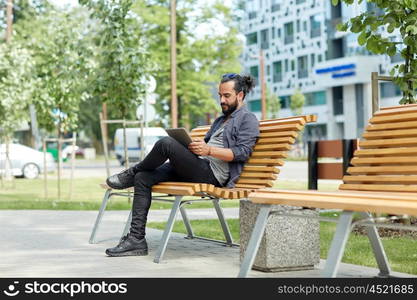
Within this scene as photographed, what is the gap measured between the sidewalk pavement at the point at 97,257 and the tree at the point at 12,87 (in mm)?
11506

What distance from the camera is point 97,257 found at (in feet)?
22.2

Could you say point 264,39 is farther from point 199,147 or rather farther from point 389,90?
point 199,147

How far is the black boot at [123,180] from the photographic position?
695 cm

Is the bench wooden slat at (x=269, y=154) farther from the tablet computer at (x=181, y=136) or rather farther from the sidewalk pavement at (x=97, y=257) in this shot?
the sidewalk pavement at (x=97, y=257)

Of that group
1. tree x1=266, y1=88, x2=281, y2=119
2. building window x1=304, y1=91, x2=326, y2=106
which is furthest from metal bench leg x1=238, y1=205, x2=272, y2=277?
building window x1=304, y1=91, x2=326, y2=106

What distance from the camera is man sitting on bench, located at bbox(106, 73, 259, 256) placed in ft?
21.3

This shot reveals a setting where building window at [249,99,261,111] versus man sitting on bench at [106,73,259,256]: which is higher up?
building window at [249,99,261,111]

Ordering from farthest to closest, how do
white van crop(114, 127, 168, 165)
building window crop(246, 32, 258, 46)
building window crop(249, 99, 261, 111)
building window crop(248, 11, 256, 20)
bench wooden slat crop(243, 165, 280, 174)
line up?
building window crop(246, 32, 258, 46)
building window crop(248, 11, 256, 20)
building window crop(249, 99, 261, 111)
white van crop(114, 127, 168, 165)
bench wooden slat crop(243, 165, 280, 174)

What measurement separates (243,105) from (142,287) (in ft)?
6.98

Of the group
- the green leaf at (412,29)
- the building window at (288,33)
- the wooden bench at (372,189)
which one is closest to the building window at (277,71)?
the building window at (288,33)

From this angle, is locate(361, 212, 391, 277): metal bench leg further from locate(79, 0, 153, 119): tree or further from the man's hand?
locate(79, 0, 153, 119): tree

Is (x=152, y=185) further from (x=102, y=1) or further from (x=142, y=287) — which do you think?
(x=102, y=1)

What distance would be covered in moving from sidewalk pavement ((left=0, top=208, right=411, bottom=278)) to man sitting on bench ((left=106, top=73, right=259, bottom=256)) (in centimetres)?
33

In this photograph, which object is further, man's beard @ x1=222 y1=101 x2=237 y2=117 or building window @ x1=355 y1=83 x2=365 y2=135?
building window @ x1=355 y1=83 x2=365 y2=135
